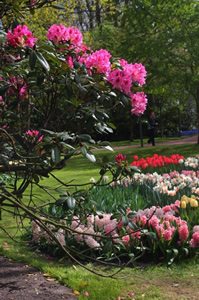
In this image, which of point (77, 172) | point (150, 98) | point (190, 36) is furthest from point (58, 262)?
point (150, 98)

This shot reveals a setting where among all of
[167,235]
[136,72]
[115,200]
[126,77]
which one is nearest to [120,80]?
[126,77]

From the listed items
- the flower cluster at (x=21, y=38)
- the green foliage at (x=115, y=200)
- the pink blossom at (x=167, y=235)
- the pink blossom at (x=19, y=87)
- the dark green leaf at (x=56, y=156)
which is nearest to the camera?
the dark green leaf at (x=56, y=156)

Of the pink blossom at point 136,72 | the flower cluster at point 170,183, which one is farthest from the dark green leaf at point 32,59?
the flower cluster at point 170,183

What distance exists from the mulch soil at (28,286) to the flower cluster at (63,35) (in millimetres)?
2150

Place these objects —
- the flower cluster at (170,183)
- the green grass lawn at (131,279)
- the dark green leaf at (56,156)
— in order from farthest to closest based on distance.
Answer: the flower cluster at (170,183) → the green grass lawn at (131,279) → the dark green leaf at (56,156)

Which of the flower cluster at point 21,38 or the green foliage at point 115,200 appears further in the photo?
the green foliage at point 115,200

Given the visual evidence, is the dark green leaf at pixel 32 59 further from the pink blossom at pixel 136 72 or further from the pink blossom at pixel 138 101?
the pink blossom at pixel 138 101

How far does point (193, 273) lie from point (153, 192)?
5.74 feet

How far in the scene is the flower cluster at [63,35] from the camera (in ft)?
10.8

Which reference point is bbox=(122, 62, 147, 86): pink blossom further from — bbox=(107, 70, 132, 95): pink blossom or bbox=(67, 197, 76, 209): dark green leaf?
bbox=(67, 197, 76, 209): dark green leaf

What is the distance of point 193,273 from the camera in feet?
13.8

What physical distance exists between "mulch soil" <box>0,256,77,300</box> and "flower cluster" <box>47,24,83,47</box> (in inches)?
84.6

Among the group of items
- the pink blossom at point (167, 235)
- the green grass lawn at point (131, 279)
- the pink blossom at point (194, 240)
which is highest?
the pink blossom at point (167, 235)

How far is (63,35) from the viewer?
3.31m
